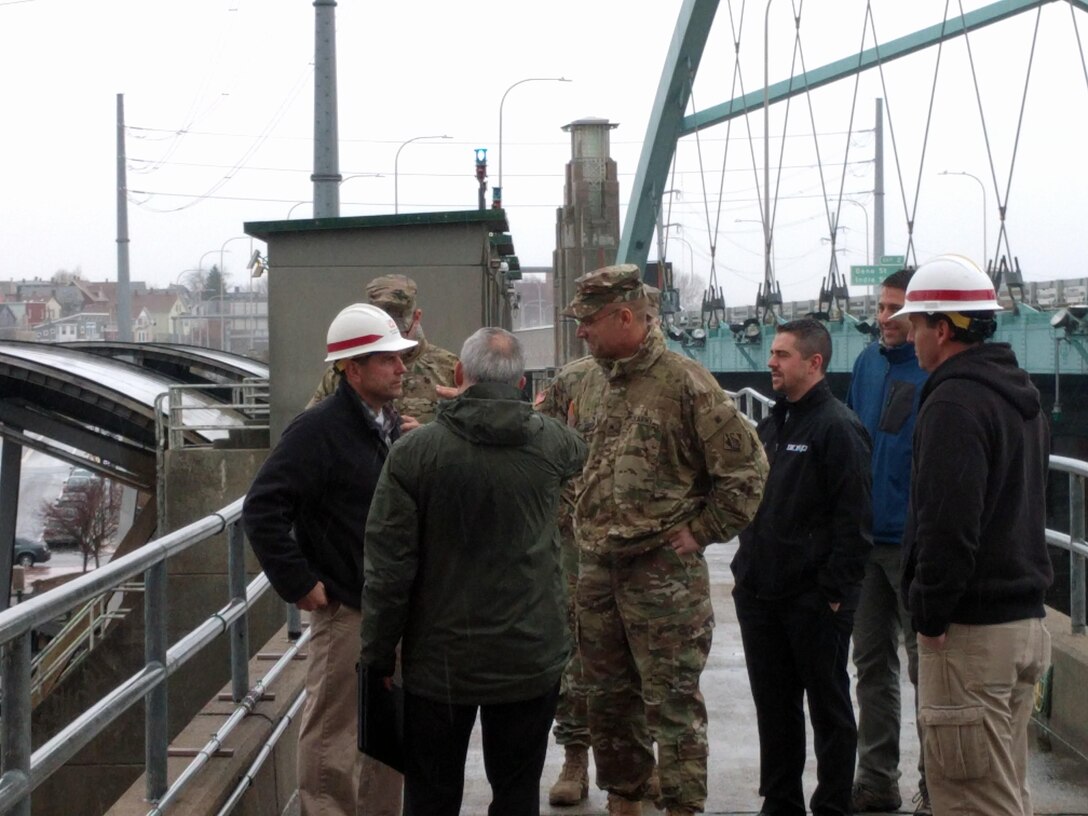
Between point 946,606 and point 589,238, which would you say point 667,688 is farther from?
point 589,238

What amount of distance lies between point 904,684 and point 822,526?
2.88 metres

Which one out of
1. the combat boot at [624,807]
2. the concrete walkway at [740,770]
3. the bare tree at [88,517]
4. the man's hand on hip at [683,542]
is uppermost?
the man's hand on hip at [683,542]

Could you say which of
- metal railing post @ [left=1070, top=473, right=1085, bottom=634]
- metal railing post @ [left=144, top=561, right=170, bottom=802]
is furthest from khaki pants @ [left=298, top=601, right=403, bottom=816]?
metal railing post @ [left=1070, top=473, right=1085, bottom=634]

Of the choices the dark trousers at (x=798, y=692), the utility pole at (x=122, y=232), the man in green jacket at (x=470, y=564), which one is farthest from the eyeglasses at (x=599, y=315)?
the utility pole at (x=122, y=232)

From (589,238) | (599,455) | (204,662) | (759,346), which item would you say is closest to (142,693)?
(599,455)

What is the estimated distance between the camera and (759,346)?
40375 mm

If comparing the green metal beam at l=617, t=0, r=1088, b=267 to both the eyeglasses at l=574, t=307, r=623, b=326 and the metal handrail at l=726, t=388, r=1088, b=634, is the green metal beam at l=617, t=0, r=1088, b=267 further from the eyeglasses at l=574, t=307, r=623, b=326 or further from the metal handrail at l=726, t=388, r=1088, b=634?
the eyeglasses at l=574, t=307, r=623, b=326

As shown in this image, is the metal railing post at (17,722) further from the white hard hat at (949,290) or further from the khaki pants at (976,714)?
the white hard hat at (949,290)

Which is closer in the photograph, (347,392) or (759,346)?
(347,392)

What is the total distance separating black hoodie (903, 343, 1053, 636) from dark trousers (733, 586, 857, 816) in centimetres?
117

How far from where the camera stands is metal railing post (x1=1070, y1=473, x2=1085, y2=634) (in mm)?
5957

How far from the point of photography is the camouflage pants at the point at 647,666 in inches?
181

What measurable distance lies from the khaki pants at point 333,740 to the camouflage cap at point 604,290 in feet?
4.05

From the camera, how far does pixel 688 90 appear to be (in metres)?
45.8
